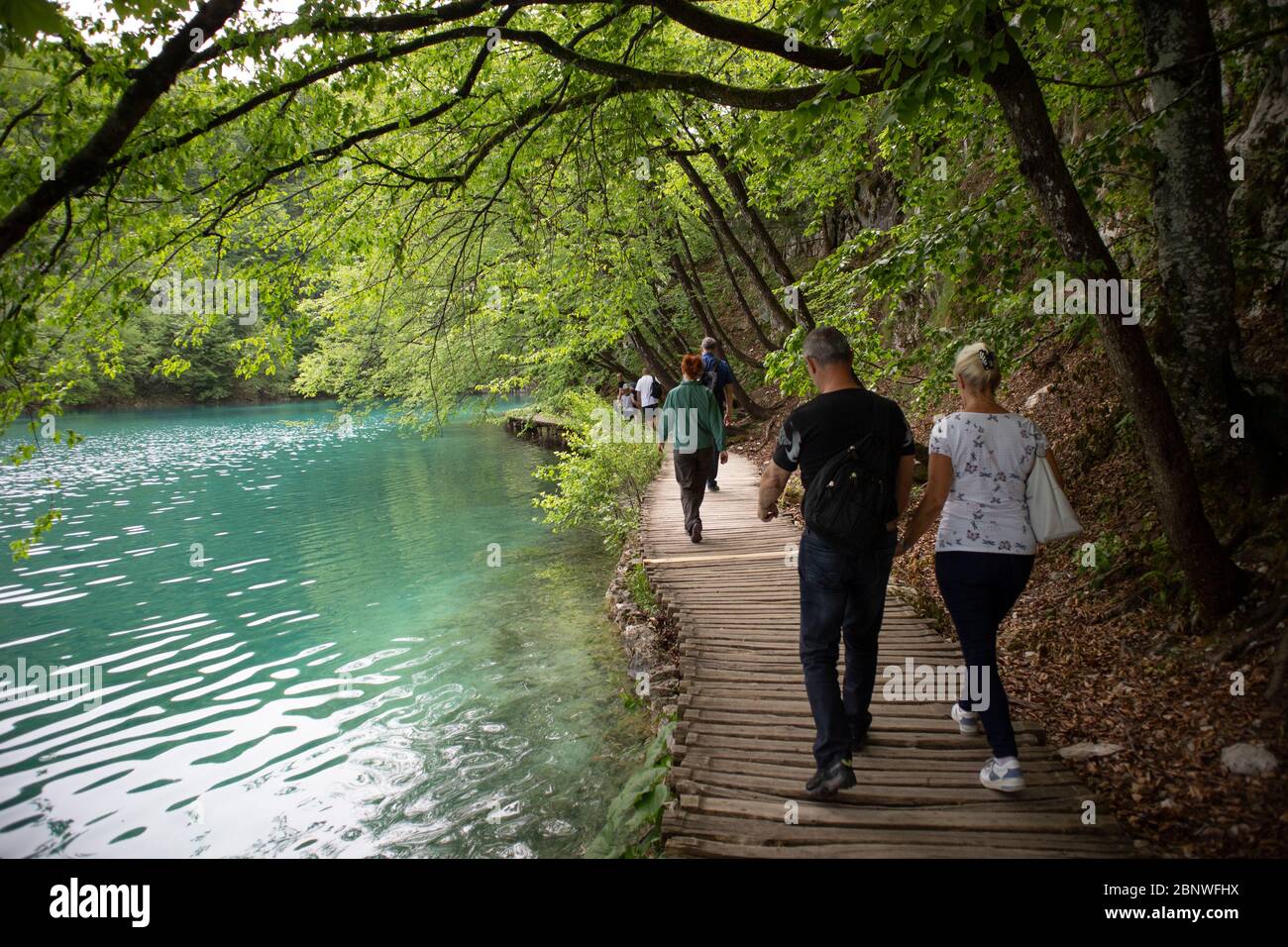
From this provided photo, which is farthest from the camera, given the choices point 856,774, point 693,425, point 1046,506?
point 693,425

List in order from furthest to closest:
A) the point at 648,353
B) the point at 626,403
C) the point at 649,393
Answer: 1. the point at 648,353
2. the point at 626,403
3. the point at 649,393

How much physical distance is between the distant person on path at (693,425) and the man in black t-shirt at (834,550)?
14.8 ft

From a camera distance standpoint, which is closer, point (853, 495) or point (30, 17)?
point (30, 17)

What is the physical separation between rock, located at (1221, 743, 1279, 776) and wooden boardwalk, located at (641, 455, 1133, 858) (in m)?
0.82

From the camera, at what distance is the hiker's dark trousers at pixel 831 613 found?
138 inches

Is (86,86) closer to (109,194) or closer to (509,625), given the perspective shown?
(109,194)

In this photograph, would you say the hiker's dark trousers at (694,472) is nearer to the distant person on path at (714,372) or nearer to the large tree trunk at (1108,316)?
the distant person on path at (714,372)

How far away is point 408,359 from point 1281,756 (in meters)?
21.4

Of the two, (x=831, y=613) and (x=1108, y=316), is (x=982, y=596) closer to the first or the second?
(x=831, y=613)

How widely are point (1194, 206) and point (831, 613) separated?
3.84 metres

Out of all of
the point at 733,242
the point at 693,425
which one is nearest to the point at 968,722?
the point at 693,425

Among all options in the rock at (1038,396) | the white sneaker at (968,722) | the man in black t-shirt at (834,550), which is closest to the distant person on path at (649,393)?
the rock at (1038,396)

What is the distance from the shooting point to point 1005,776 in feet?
11.9
